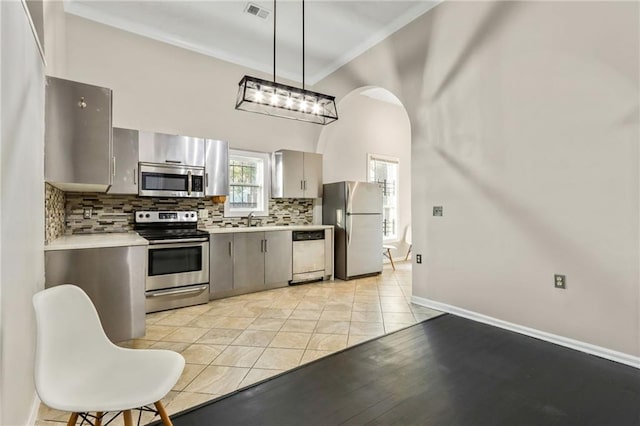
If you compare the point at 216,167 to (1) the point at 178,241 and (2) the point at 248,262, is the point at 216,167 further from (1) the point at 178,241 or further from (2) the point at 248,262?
(2) the point at 248,262

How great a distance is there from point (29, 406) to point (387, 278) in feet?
14.6

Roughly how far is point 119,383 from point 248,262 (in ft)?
9.69

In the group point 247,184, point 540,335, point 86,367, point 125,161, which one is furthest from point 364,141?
point 86,367

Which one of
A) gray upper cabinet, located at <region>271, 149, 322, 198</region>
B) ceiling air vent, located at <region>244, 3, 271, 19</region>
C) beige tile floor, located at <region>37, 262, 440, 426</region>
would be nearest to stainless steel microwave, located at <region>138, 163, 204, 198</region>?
gray upper cabinet, located at <region>271, 149, 322, 198</region>

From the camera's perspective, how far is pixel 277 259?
4.50 m

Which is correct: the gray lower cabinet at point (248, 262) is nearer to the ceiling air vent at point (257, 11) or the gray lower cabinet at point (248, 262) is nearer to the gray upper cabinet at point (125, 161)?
the gray upper cabinet at point (125, 161)

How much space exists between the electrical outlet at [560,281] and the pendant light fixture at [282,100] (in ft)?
8.32

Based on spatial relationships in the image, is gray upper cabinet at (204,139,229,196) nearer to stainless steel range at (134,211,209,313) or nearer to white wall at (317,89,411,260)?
stainless steel range at (134,211,209,313)

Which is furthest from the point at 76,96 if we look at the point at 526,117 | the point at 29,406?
the point at 526,117

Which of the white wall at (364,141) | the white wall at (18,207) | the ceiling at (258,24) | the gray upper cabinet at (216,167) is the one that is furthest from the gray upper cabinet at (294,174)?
the white wall at (18,207)

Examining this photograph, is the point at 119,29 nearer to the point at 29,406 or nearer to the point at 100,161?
the point at 100,161

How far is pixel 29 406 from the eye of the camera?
167cm

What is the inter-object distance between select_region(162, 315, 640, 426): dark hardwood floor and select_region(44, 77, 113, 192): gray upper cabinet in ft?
6.01

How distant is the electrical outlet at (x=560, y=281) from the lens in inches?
102
